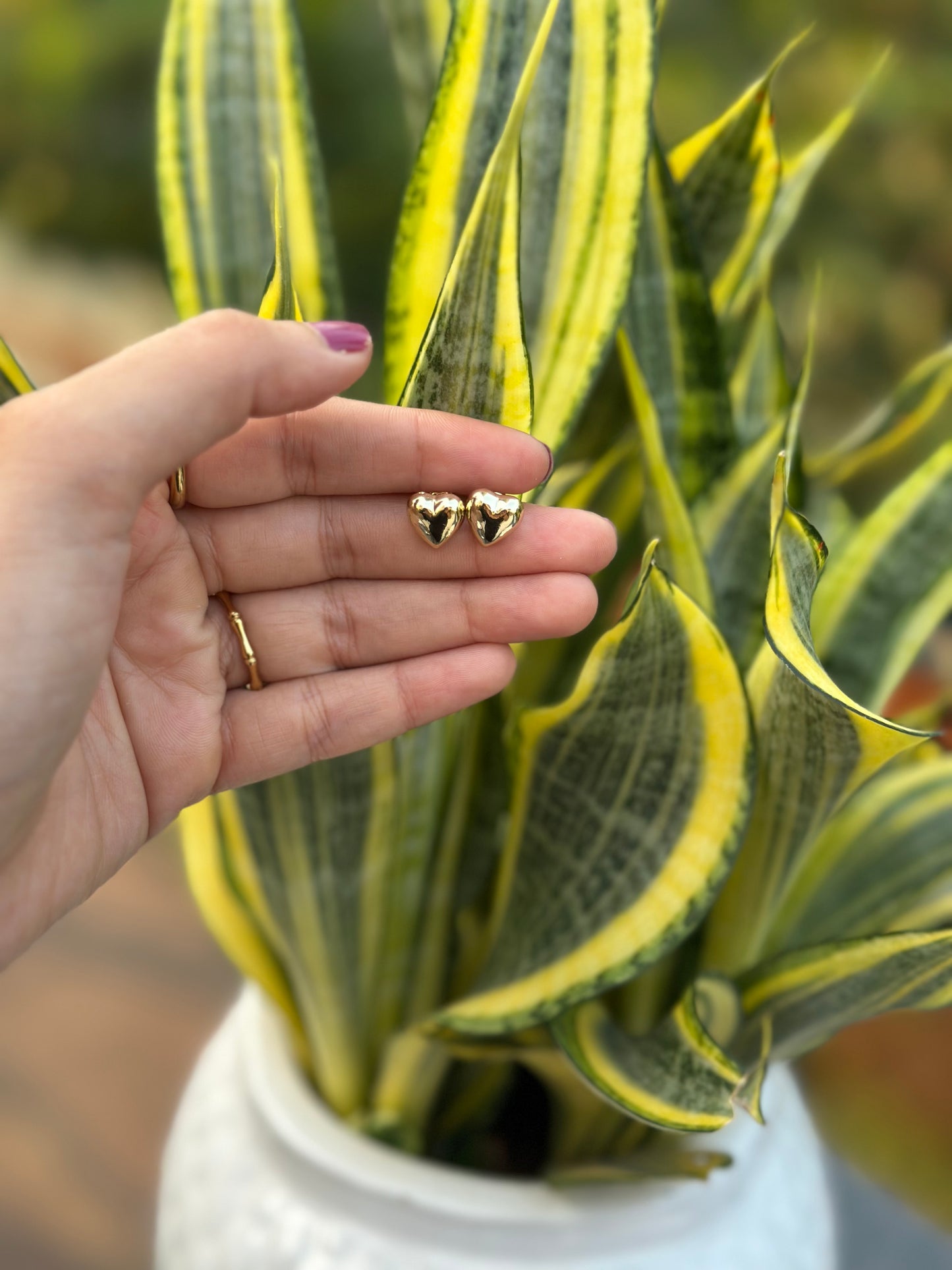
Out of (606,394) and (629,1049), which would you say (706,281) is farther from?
(629,1049)

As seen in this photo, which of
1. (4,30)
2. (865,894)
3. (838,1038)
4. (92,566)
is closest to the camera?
(92,566)

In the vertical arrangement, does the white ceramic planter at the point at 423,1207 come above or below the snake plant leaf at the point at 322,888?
below

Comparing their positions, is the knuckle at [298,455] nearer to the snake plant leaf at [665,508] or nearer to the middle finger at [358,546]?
the middle finger at [358,546]

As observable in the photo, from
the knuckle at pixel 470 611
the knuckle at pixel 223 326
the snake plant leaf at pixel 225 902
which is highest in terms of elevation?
the knuckle at pixel 223 326

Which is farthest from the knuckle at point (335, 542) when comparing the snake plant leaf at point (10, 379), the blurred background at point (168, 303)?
the blurred background at point (168, 303)

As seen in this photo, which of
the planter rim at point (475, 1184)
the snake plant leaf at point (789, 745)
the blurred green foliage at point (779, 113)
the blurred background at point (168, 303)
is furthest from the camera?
the blurred green foliage at point (779, 113)

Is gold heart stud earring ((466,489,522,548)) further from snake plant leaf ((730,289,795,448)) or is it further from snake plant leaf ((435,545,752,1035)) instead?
snake plant leaf ((730,289,795,448))

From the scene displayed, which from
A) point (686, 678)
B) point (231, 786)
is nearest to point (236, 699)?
point (231, 786)
